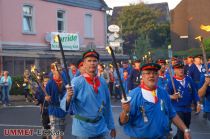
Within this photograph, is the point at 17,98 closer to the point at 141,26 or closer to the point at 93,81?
the point at 93,81

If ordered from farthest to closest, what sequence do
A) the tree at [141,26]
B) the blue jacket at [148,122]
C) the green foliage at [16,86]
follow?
1. the tree at [141,26]
2. the green foliage at [16,86]
3. the blue jacket at [148,122]

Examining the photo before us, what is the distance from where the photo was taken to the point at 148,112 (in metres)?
5.44

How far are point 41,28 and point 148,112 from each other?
74.9 ft

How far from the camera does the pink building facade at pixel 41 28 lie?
2500 cm

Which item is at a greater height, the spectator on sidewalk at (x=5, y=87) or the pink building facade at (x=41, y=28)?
the pink building facade at (x=41, y=28)

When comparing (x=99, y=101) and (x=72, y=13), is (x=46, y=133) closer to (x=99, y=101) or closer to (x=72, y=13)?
(x=99, y=101)

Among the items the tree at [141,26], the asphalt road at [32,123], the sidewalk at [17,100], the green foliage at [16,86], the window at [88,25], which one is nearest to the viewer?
the asphalt road at [32,123]

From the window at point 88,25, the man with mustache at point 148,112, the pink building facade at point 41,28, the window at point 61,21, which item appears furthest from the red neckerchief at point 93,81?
the window at point 88,25

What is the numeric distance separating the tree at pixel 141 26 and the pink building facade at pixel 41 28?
21.1 meters

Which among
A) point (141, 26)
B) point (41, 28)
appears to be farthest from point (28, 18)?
point (141, 26)

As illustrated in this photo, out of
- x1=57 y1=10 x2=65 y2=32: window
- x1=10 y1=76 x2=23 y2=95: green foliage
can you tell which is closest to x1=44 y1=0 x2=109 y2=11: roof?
x1=57 y1=10 x2=65 y2=32: window

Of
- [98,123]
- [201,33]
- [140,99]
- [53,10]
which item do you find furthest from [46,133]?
[201,33]

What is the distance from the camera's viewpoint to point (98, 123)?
6.28m

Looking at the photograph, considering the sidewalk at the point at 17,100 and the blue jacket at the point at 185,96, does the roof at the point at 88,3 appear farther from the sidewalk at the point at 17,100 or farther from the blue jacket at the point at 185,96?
the blue jacket at the point at 185,96
